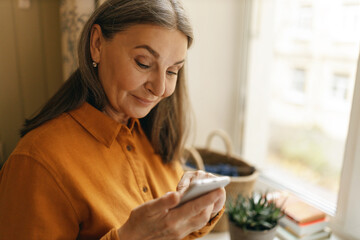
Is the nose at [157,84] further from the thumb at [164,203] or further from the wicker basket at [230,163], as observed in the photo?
the wicker basket at [230,163]

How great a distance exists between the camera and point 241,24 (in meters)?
1.80

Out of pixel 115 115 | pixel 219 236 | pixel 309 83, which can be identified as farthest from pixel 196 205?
pixel 309 83

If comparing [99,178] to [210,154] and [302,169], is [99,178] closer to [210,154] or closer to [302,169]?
[210,154]

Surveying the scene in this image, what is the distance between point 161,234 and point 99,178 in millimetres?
239

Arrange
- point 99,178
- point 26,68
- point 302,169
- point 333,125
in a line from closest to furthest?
point 99,178
point 26,68
point 333,125
point 302,169

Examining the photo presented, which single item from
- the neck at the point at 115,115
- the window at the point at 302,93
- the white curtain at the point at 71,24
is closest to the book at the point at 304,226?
the window at the point at 302,93

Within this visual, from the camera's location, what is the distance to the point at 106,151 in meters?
0.88

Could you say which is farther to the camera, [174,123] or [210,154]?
[210,154]

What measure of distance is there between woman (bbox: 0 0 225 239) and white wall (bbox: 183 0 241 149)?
86 centimetres

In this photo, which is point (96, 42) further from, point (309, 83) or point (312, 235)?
point (309, 83)

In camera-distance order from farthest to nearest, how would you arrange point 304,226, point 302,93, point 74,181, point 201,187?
point 302,93, point 304,226, point 74,181, point 201,187

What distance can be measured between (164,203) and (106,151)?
305 millimetres

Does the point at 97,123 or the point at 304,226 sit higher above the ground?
the point at 97,123

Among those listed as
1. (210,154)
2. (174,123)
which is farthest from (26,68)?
(210,154)
